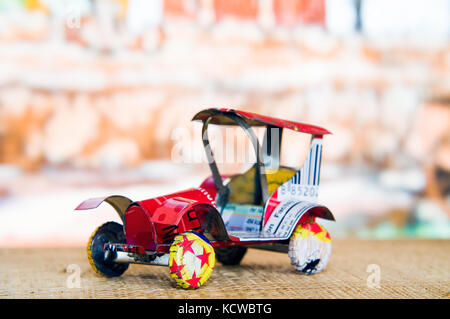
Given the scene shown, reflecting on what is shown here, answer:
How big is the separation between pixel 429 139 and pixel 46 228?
17.4ft

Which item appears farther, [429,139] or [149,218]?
[429,139]

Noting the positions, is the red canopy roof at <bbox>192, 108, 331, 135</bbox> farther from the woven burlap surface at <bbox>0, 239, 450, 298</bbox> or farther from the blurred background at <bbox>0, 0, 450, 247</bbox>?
the blurred background at <bbox>0, 0, 450, 247</bbox>

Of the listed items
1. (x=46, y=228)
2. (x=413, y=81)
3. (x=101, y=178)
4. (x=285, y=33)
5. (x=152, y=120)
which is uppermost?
(x=285, y=33)

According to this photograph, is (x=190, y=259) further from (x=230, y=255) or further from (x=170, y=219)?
(x=230, y=255)

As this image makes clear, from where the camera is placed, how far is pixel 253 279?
4316 mm

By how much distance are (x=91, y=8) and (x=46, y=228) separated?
2.83 m

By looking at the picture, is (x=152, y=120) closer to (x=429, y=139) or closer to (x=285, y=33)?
(x=285, y=33)

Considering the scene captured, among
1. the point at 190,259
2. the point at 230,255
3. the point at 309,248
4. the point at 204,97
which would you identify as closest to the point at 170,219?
the point at 190,259

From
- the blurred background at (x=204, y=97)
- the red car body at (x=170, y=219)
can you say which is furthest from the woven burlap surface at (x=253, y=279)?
the blurred background at (x=204, y=97)
